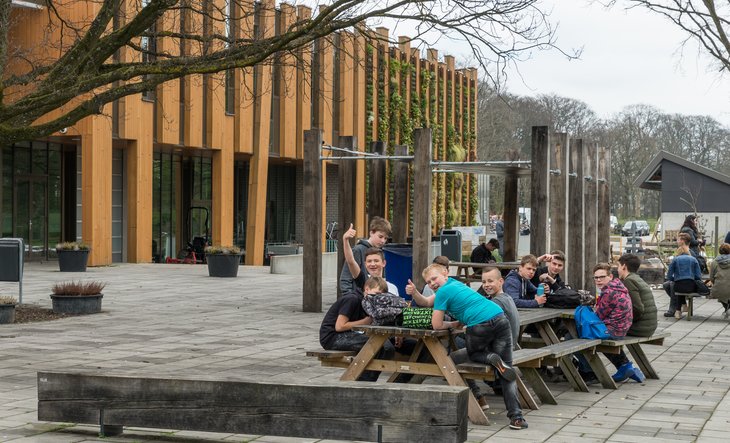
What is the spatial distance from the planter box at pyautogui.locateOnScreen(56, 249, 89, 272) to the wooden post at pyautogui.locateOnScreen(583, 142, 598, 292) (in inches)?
519

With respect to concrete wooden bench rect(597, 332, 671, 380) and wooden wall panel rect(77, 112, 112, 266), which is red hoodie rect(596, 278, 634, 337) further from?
wooden wall panel rect(77, 112, 112, 266)

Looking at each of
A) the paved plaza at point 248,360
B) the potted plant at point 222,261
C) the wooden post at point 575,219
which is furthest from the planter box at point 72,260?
the wooden post at point 575,219

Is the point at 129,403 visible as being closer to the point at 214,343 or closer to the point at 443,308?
the point at 443,308

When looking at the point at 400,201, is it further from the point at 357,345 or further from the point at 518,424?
the point at 518,424

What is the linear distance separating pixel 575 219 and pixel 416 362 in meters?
10.6

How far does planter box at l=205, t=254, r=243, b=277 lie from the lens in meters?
27.3

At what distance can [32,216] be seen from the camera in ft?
111

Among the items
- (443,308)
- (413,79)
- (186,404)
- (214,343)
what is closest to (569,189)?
(214,343)

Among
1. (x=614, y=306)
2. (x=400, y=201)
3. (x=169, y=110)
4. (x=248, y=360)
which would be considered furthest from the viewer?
(x=169, y=110)

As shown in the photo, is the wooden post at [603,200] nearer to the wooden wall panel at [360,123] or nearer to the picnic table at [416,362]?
the picnic table at [416,362]

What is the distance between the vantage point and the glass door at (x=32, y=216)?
3331 cm

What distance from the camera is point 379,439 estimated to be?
23.2 feet

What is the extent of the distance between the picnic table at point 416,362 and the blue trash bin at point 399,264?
26.0 ft

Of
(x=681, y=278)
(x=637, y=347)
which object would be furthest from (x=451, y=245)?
(x=637, y=347)
